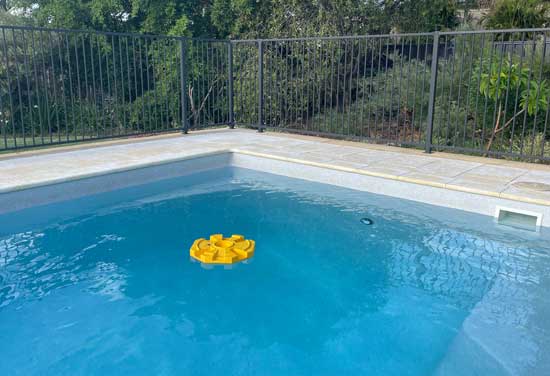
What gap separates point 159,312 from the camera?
2.63 meters

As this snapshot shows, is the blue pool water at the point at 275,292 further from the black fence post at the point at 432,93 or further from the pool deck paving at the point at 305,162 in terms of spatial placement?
the black fence post at the point at 432,93

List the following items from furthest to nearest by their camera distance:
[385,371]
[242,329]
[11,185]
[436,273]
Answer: [11,185], [436,273], [242,329], [385,371]

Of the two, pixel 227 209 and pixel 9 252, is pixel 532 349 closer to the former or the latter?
pixel 227 209

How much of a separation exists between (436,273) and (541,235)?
1.24 metres

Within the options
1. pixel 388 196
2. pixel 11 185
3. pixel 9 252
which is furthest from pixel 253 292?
pixel 11 185

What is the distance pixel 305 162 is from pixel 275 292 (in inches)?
111

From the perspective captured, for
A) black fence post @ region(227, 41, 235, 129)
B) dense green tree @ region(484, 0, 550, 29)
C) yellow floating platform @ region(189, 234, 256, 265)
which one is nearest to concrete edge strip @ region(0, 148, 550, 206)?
yellow floating platform @ region(189, 234, 256, 265)

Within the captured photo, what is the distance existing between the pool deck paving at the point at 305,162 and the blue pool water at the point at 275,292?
0.34 meters

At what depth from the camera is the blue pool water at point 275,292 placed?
7.29 feet

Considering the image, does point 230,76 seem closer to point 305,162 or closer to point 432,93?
Answer: point 305,162

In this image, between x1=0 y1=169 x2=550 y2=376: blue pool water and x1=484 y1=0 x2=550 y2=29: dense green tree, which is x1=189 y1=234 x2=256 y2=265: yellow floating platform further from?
x1=484 y1=0 x2=550 y2=29: dense green tree

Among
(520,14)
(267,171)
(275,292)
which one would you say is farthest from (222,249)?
(520,14)

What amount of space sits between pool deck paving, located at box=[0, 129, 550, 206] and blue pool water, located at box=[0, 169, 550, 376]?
1.11ft

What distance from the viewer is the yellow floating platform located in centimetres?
331
